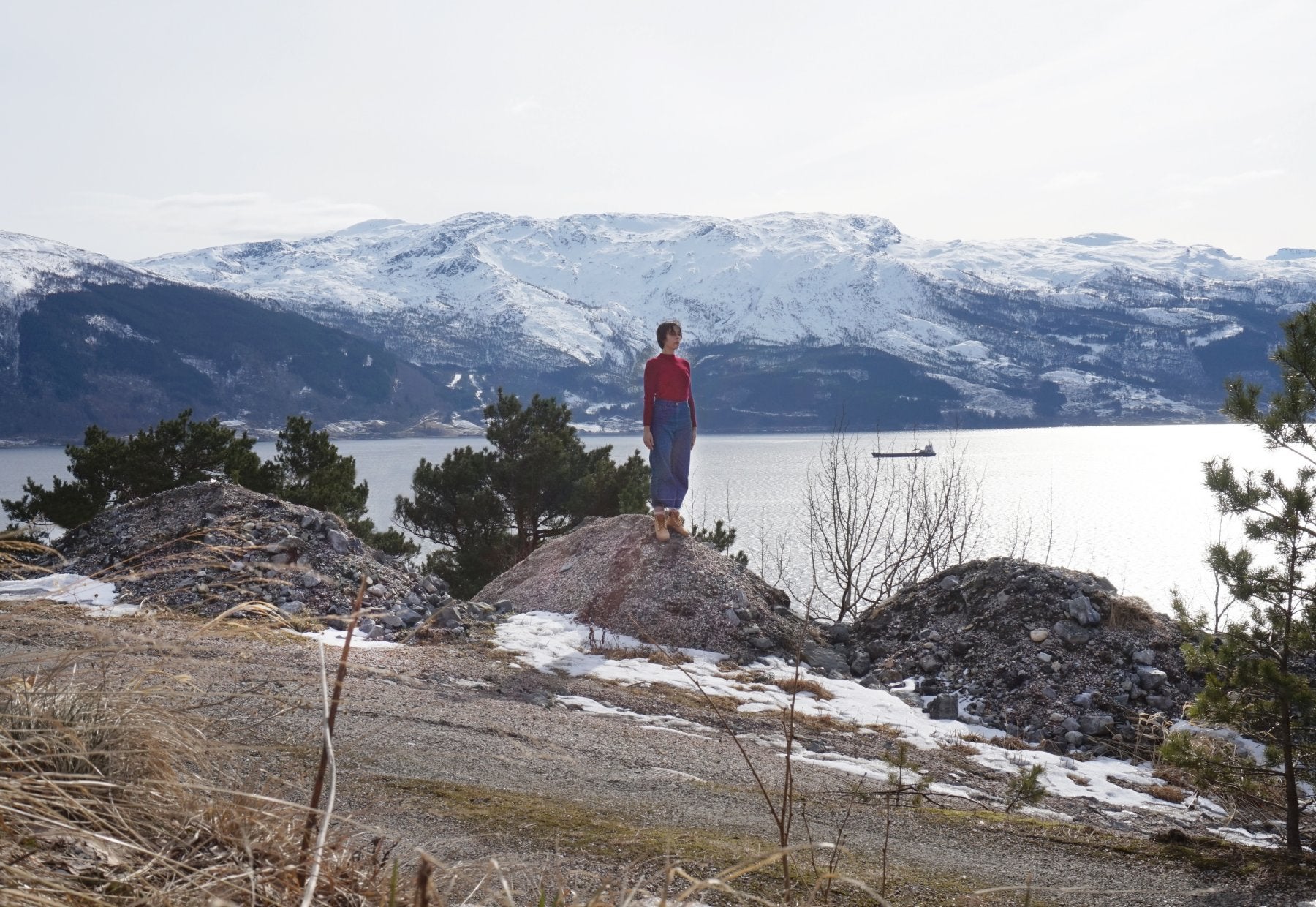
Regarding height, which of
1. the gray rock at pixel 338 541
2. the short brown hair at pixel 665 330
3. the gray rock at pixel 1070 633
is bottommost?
the gray rock at pixel 1070 633

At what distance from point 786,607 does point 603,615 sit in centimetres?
298

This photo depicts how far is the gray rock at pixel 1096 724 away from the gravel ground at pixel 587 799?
9.64 ft

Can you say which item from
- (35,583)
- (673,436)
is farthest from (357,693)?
(673,436)

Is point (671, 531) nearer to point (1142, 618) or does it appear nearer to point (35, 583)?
point (1142, 618)

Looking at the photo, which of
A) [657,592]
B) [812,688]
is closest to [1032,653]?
[812,688]

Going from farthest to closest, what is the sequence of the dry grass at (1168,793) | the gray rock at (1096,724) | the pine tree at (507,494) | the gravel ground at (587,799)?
the pine tree at (507,494)
the gray rock at (1096,724)
the dry grass at (1168,793)
the gravel ground at (587,799)

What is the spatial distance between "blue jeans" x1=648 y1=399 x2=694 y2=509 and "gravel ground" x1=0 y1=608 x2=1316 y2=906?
18.6ft

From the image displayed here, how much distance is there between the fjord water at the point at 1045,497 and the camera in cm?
5009

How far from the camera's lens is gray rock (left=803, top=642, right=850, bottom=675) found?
11.7m

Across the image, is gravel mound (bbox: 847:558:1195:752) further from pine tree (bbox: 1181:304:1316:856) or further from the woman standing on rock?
pine tree (bbox: 1181:304:1316:856)

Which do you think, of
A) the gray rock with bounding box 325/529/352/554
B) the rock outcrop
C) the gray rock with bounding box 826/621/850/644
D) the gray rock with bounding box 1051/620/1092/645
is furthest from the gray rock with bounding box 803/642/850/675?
the gray rock with bounding box 325/529/352/554

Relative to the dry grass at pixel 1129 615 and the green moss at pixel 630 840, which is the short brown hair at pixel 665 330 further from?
the green moss at pixel 630 840

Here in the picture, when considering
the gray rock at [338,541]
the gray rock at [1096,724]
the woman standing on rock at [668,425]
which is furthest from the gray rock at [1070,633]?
the gray rock at [338,541]

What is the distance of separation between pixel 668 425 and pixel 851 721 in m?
4.93
